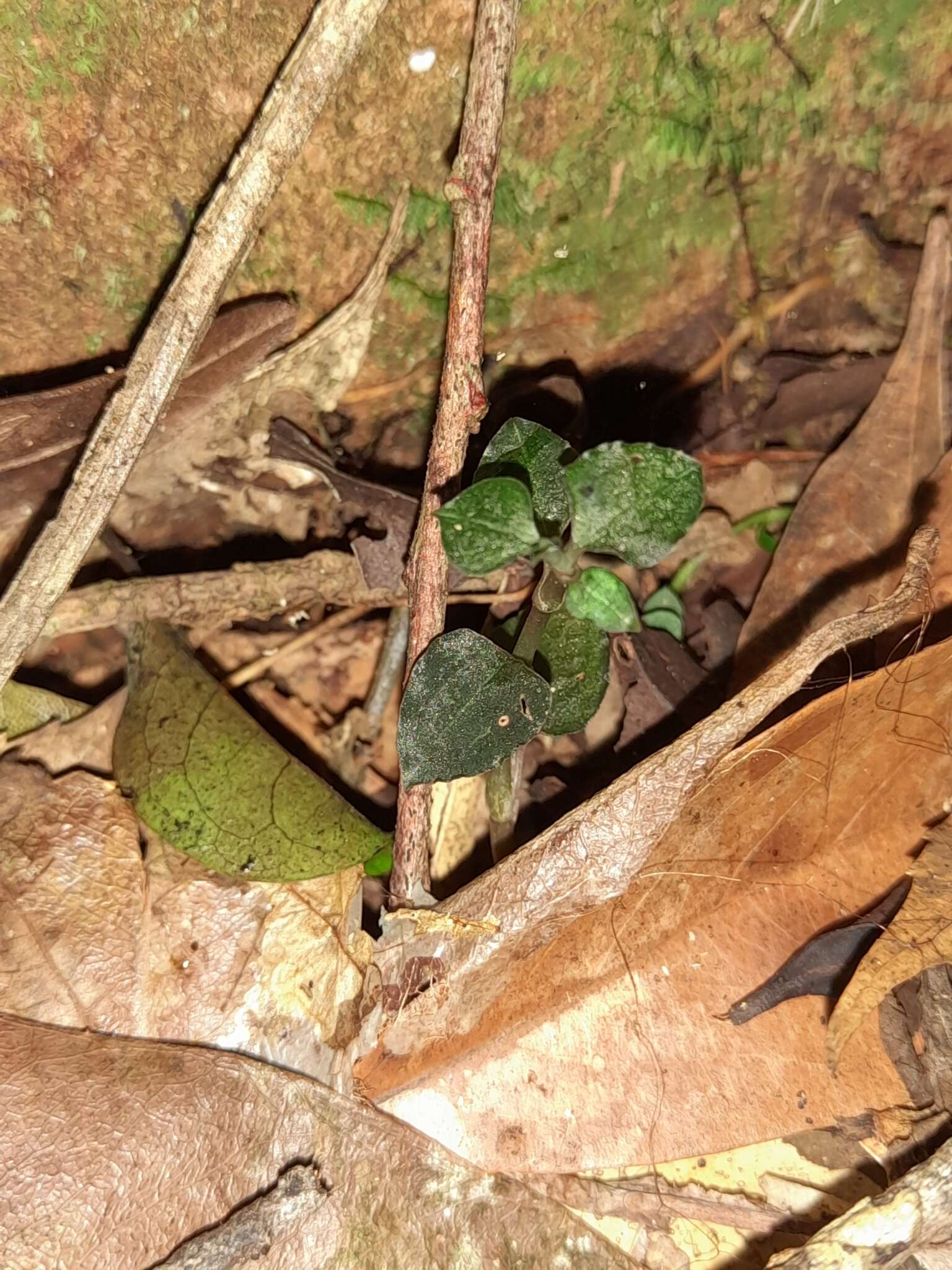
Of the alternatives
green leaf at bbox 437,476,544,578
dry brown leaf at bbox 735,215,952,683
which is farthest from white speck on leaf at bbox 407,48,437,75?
dry brown leaf at bbox 735,215,952,683

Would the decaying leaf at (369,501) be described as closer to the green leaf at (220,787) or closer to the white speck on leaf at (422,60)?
the green leaf at (220,787)

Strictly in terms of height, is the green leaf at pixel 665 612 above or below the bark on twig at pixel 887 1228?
above

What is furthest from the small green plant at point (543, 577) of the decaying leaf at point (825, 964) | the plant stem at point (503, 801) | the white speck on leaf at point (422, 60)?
the white speck on leaf at point (422, 60)

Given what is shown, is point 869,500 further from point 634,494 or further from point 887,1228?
point 887,1228

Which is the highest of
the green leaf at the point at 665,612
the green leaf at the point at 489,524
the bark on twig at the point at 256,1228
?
the green leaf at the point at 489,524

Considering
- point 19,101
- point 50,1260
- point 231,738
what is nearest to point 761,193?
point 19,101

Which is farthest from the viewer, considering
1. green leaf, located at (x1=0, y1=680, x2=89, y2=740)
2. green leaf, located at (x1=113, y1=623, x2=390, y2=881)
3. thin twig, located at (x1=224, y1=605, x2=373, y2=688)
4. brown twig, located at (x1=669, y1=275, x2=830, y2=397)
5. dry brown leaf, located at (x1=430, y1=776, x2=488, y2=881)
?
brown twig, located at (x1=669, y1=275, x2=830, y2=397)

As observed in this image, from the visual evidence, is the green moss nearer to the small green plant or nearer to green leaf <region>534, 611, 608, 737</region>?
the small green plant
